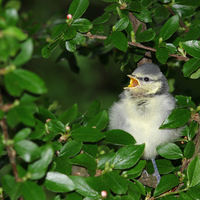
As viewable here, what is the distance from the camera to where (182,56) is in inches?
99.9

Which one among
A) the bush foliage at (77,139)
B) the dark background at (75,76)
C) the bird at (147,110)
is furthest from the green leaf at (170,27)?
the dark background at (75,76)

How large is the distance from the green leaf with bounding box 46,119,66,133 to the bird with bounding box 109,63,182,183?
0.93 meters

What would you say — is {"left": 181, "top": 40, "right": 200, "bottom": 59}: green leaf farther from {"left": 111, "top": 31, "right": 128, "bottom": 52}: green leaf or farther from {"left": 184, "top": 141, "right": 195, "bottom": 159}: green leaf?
{"left": 184, "top": 141, "right": 195, "bottom": 159}: green leaf

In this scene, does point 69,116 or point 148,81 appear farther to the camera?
point 148,81

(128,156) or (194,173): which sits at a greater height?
(128,156)

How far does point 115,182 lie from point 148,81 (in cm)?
A: 145

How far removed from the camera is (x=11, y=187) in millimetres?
1462

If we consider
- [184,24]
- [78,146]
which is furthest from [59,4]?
[78,146]

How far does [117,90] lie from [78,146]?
12.6 feet

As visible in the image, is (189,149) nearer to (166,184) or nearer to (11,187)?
(166,184)

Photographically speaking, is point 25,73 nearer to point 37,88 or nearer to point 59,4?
point 37,88

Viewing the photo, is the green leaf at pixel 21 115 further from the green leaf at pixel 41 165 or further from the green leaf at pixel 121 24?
the green leaf at pixel 121 24

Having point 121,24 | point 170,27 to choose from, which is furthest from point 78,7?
point 170,27

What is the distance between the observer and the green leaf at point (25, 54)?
131cm
